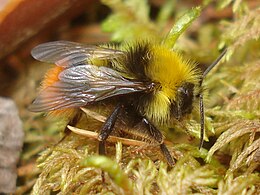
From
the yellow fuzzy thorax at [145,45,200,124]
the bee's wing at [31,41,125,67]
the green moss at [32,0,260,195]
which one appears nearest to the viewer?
the green moss at [32,0,260,195]

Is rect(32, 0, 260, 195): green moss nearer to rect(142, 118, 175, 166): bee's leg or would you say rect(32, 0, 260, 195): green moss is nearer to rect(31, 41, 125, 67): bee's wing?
rect(142, 118, 175, 166): bee's leg

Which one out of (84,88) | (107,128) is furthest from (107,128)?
(84,88)

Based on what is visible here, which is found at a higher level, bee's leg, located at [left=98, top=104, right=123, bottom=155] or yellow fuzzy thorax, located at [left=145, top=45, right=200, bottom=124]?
yellow fuzzy thorax, located at [left=145, top=45, right=200, bottom=124]

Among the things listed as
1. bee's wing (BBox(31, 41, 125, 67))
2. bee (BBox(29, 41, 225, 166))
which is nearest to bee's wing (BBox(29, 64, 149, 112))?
bee (BBox(29, 41, 225, 166))

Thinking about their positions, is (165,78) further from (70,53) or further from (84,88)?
(70,53)

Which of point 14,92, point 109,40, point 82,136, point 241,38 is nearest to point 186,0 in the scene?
point 109,40

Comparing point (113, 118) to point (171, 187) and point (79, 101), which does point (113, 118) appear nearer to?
point (79, 101)
